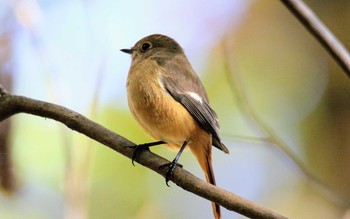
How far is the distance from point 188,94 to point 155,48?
549 mm

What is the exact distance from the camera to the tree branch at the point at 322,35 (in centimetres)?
195

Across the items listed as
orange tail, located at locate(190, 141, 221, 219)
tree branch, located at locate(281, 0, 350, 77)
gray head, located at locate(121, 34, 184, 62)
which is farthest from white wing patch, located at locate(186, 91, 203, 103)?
tree branch, located at locate(281, 0, 350, 77)

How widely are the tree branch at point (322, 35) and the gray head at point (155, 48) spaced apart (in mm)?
1028

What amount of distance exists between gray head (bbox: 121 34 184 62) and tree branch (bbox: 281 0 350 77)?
1028 millimetres

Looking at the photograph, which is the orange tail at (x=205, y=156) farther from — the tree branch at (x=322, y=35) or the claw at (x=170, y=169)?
the tree branch at (x=322, y=35)

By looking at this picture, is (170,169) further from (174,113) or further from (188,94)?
(188,94)

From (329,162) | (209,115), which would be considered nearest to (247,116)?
(209,115)

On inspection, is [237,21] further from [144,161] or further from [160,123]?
[144,161]

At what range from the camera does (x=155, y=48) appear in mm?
3092

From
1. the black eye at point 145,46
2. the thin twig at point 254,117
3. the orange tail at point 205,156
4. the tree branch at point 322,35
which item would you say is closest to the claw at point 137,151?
the orange tail at point 205,156

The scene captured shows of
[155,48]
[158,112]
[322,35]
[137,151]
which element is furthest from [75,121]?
[155,48]

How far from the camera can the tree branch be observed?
195 centimetres

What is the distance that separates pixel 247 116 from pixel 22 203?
1257 mm

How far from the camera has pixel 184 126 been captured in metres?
2.50
